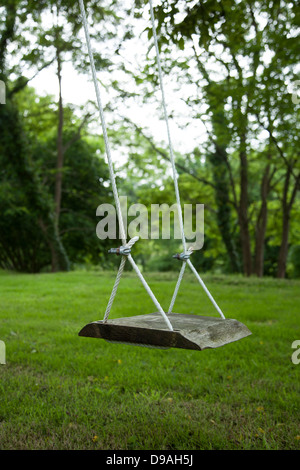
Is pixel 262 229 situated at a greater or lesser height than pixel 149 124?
lesser

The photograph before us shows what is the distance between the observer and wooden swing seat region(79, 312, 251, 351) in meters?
2.12

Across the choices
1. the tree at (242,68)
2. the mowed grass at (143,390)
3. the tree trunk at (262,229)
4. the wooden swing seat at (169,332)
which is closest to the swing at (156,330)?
the wooden swing seat at (169,332)

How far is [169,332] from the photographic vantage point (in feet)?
6.95

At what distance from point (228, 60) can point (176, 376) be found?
31.8 feet

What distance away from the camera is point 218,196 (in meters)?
15.0

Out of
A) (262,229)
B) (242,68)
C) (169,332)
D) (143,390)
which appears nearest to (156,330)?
(169,332)

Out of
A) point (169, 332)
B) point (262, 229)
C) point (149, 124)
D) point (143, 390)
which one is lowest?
point (143, 390)

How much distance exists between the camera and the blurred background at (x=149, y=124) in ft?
28.5

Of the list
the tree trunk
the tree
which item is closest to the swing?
the tree

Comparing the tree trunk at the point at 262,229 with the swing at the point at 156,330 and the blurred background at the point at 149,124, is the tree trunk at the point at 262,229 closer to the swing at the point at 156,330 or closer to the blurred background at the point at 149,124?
the blurred background at the point at 149,124

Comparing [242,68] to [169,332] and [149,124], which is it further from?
[169,332]

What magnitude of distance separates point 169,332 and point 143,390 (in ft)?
5.51

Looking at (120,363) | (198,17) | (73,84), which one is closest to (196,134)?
(73,84)
